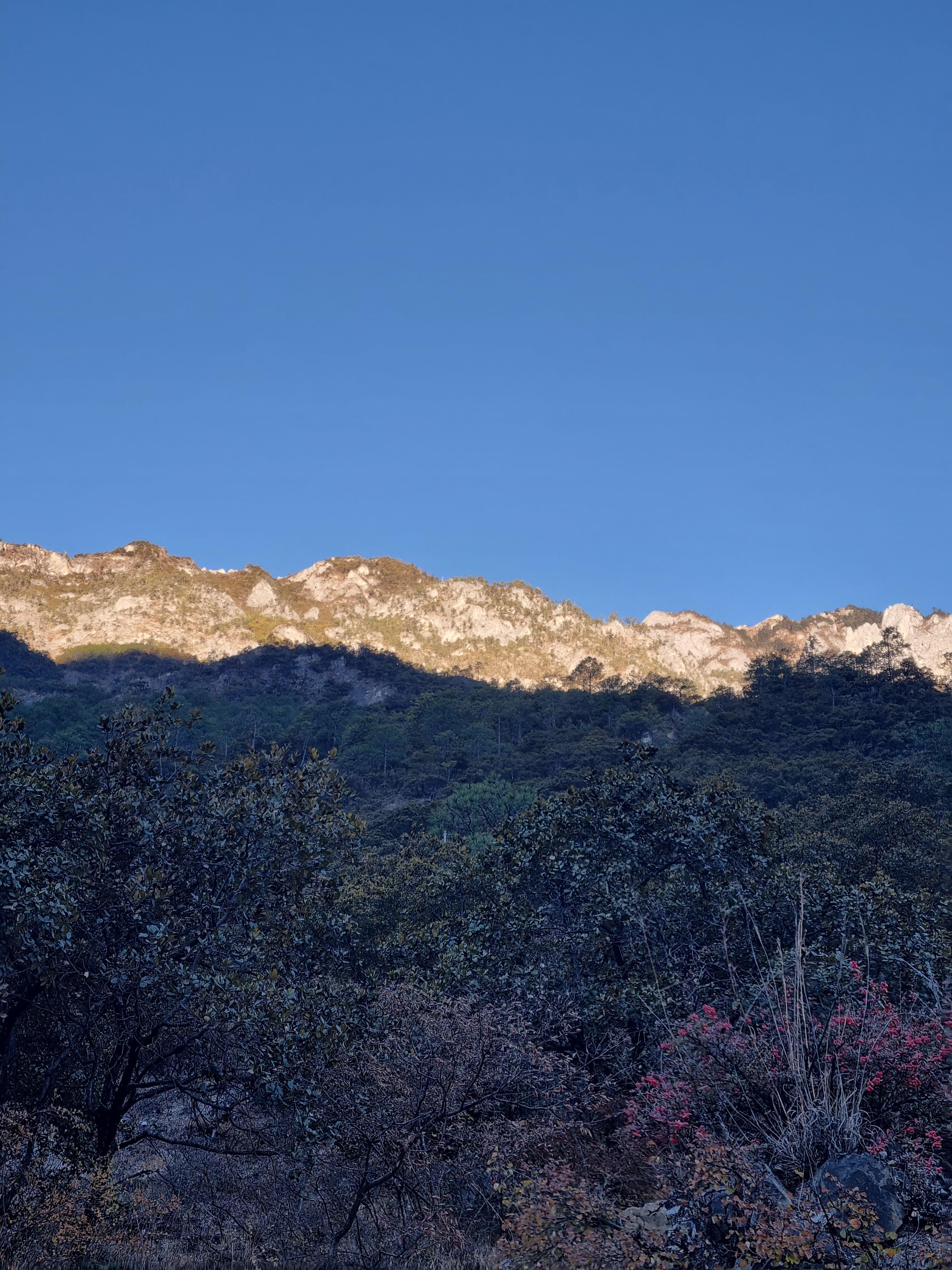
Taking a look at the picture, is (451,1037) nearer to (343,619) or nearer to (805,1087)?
(805,1087)

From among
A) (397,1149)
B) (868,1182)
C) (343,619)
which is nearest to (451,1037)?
(397,1149)

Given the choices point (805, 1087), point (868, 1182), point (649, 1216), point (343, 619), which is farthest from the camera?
point (343, 619)

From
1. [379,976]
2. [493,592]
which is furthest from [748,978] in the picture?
[493,592]

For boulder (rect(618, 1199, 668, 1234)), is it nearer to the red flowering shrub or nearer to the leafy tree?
the red flowering shrub

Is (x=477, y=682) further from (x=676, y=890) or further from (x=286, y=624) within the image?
(x=676, y=890)

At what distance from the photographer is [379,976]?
17531 millimetres

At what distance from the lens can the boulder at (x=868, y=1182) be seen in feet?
25.0

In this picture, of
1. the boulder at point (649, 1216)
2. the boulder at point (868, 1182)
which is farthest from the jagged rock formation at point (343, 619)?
the boulder at point (868, 1182)

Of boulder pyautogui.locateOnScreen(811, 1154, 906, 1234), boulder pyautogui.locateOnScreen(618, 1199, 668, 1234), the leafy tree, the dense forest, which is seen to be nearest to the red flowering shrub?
the dense forest

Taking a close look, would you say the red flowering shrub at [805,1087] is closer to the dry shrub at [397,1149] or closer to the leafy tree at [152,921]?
the dry shrub at [397,1149]

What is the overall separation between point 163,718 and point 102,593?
161287 mm

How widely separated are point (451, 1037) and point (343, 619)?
158208mm

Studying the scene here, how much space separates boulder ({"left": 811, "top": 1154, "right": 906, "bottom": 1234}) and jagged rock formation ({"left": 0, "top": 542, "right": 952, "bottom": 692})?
12945 cm

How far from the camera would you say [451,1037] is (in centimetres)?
1050
